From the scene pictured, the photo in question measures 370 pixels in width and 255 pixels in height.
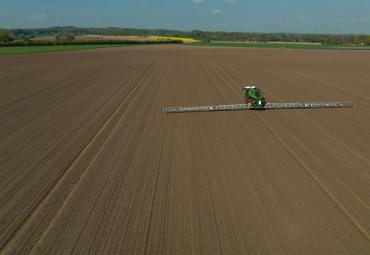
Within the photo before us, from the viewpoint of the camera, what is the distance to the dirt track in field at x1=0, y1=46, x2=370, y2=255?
6.69 metres

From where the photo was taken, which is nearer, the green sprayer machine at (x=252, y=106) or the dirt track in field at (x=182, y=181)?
the dirt track in field at (x=182, y=181)

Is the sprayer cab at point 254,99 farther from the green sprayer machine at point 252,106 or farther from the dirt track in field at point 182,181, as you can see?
the dirt track in field at point 182,181

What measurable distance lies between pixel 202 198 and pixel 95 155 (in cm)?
450

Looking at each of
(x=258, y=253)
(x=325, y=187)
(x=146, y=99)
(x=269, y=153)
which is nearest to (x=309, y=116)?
(x=269, y=153)

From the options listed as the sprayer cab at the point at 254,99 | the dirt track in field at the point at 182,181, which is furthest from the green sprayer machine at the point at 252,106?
the dirt track in field at the point at 182,181

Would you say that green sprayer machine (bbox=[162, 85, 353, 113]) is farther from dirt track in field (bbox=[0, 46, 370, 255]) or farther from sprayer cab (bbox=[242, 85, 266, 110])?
dirt track in field (bbox=[0, 46, 370, 255])

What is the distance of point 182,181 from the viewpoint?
9156 mm

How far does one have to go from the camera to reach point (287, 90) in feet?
80.4

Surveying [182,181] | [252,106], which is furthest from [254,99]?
[182,181]

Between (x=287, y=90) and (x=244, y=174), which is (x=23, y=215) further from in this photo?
(x=287, y=90)

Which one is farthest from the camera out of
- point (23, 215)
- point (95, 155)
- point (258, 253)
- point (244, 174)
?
point (95, 155)

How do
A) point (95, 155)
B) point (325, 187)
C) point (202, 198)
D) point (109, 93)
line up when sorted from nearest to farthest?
point (202, 198), point (325, 187), point (95, 155), point (109, 93)

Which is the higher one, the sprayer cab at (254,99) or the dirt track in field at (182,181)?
the sprayer cab at (254,99)

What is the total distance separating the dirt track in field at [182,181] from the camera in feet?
22.0
